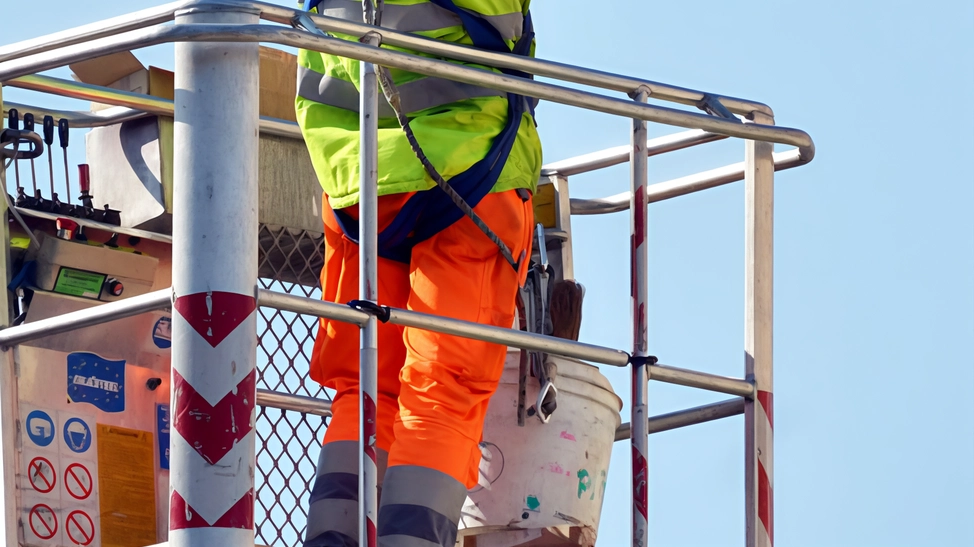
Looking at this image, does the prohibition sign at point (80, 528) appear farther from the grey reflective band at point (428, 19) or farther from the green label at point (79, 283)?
the grey reflective band at point (428, 19)

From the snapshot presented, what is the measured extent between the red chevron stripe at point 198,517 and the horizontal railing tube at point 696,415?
1.96 m

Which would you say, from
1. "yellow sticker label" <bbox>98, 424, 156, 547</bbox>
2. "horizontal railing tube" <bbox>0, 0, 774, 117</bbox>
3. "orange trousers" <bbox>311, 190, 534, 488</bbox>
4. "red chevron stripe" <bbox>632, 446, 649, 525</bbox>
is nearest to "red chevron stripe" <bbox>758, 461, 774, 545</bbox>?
"red chevron stripe" <bbox>632, 446, 649, 525</bbox>

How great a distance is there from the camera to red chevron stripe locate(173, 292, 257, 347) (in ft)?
14.1

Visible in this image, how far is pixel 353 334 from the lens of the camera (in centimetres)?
521

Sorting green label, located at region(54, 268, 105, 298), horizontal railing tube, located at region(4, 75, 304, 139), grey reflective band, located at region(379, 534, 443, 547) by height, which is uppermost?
horizontal railing tube, located at region(4, 75, 304, 139)

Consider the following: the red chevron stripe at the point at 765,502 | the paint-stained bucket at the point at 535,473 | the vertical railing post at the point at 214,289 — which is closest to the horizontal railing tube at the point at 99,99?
the paint-stained bucket at the point at 535,473

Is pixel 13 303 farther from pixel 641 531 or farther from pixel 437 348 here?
pixel 641 531

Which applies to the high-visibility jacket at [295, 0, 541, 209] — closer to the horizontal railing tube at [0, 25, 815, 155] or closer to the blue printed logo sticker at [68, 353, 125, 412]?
the horizontal railing tube at [0, 25, 815, 155]

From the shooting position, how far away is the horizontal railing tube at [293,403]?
21.2 feet

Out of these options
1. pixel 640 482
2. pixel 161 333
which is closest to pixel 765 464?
pixel 640 482

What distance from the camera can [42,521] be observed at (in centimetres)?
539

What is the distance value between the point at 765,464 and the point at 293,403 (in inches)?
73.5

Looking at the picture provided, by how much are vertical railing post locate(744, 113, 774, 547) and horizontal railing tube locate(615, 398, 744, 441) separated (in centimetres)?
16

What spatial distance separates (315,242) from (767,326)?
6.46ft
